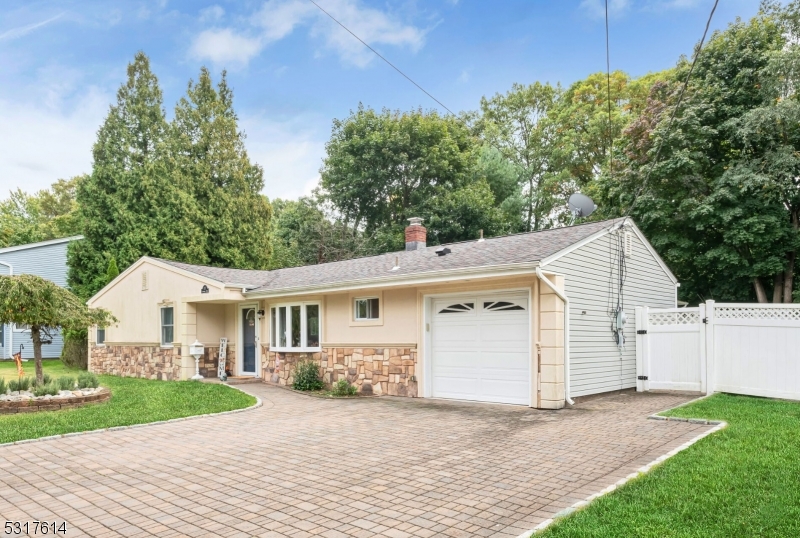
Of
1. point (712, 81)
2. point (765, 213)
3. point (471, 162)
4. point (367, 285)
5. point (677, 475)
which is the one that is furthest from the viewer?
point (471, 162)

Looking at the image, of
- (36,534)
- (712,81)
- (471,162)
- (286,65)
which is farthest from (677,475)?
(471,162)

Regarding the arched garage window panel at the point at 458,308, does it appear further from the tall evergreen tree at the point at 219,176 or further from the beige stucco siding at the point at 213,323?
the tall evergreen tree at the point at 219,176

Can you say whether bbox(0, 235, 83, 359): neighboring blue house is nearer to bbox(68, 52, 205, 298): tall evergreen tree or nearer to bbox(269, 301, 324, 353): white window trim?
bbox(68, 52, 205, 298): tall evergreen tree

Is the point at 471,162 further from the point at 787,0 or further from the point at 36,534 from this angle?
the point at 36,534

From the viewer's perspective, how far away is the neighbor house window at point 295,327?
1326cm

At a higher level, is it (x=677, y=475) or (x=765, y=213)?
(x=765, y=213)

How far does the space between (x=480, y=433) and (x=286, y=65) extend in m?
11.1

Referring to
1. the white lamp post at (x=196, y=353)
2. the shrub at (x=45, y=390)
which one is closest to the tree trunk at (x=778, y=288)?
the white lamp post at (x=196, y=353)

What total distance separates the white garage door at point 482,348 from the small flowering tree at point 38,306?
7.05m

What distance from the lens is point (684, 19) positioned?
34.7ft

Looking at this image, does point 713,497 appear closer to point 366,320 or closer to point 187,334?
point 366,320

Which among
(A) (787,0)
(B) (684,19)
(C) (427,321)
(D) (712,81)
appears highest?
(A) (787,0)

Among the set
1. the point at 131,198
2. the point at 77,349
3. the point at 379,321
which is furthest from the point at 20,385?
the point at 131,198

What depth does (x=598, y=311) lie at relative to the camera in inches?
428
